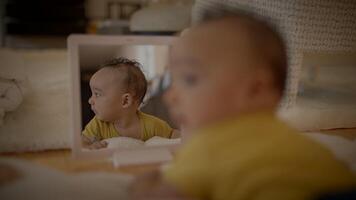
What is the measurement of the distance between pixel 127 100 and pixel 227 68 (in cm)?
23

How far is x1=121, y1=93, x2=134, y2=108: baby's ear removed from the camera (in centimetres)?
46

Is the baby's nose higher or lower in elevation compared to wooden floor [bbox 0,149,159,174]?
higher

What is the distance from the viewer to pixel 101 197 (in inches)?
12.2

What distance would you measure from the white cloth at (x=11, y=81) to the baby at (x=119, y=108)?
89mm

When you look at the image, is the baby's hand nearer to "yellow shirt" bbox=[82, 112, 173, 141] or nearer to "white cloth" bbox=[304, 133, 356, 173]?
"yellow shirt" bbox=[82, 112, 173, 141]

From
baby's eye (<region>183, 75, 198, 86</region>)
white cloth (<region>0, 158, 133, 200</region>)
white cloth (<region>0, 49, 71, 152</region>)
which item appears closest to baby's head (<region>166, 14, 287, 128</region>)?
baby's eye (<region>183, 75, 198, 86</region>)

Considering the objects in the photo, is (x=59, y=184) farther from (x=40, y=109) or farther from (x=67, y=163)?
(x=40, y=109)

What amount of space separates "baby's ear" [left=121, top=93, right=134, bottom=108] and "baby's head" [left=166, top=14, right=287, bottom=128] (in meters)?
0.18

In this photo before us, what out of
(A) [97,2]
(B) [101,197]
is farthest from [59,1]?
(B) [101,197]

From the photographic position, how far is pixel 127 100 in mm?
466

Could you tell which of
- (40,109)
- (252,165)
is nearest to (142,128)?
(40,109)

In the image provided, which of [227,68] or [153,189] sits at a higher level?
[227,68]

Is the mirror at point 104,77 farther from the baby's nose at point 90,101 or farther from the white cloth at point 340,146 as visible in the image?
the white cloth at point 340,146

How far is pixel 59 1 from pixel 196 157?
0.39 meters
